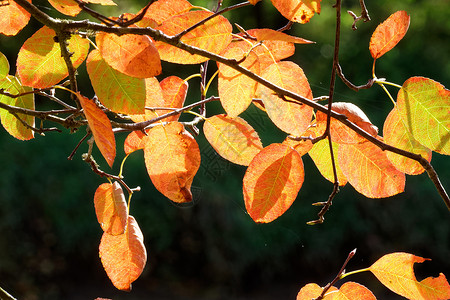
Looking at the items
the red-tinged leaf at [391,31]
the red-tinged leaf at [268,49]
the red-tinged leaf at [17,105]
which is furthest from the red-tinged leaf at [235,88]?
the red-tinged leaf at [17,105]

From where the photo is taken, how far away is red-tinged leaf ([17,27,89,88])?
43cm

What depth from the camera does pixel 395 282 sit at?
1.38ft

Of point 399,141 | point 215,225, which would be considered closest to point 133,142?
point 399,141

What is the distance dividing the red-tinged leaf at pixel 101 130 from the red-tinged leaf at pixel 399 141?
0.70 ft

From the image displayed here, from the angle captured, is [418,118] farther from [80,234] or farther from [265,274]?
[80,234]

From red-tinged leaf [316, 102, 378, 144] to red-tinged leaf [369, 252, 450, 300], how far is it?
0.12 m

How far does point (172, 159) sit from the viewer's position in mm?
428

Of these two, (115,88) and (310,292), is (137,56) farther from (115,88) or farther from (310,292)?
(310,292)

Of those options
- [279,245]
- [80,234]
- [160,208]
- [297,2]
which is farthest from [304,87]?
[80,234]

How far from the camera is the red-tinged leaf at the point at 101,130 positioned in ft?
1.00

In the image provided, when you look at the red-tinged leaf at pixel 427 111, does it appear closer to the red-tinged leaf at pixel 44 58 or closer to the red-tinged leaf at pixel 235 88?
the red-tinged leaf at pixel 235 88

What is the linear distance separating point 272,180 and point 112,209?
149mm

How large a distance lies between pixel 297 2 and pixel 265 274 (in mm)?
2584

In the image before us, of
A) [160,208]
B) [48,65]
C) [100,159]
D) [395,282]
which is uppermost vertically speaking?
[48,65]
